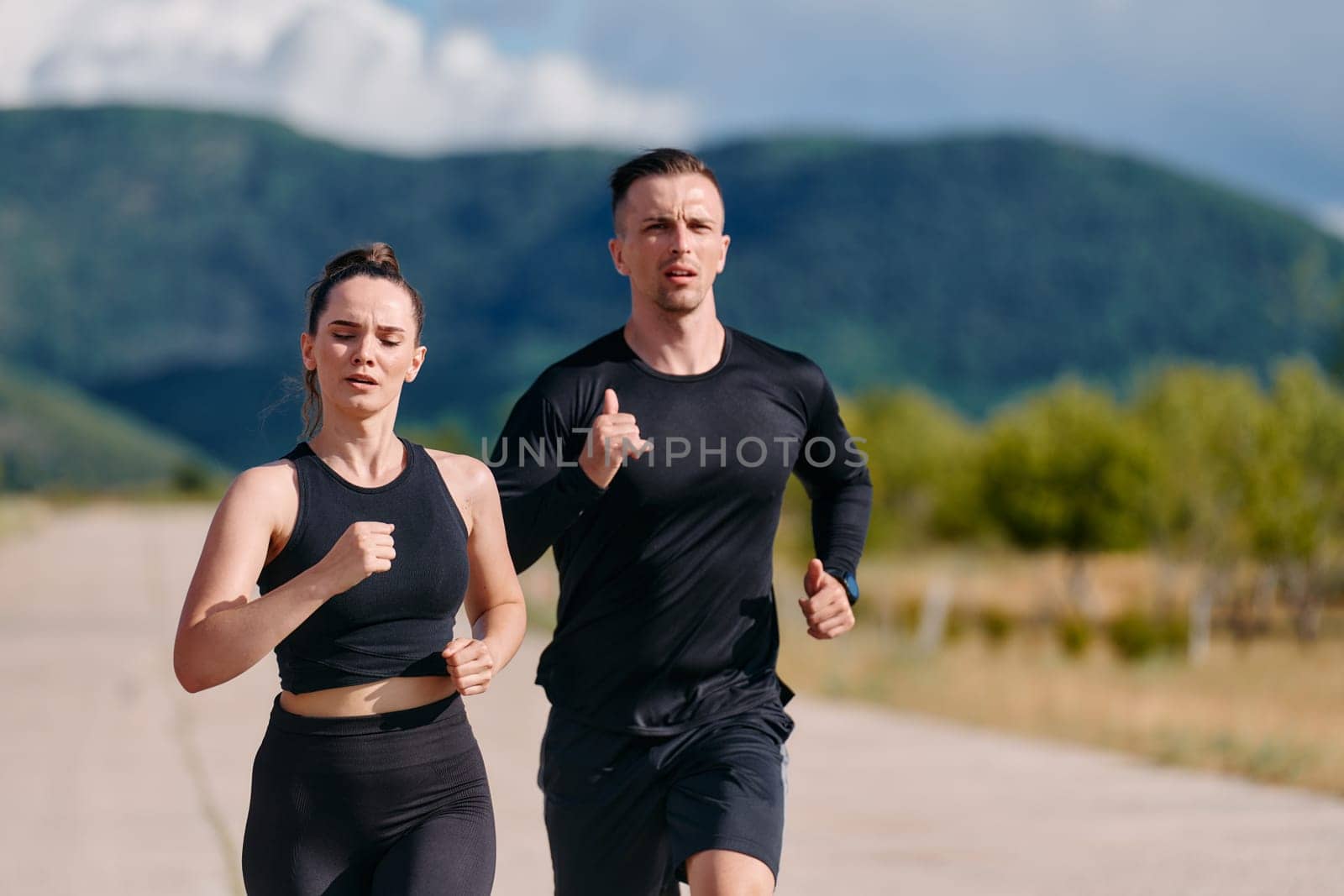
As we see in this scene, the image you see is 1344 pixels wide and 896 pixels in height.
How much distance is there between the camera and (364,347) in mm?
3184

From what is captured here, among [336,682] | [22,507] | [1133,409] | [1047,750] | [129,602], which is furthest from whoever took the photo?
[22,507]

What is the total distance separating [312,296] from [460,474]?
1.50 ft

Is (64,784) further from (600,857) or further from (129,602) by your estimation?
(129,602)

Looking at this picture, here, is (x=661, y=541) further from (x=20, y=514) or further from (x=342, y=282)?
(x=20, y=514)

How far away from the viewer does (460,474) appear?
3375mm

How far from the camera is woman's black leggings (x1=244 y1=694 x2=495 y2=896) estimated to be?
3191mm

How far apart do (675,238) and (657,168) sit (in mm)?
212

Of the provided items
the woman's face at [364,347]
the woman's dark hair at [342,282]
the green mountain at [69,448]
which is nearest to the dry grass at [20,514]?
the green mountain at [69,448]

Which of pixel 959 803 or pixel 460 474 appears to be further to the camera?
pixel 959 803

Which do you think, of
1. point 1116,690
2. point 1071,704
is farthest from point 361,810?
point 1116,690

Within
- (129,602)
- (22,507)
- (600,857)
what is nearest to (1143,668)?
(129,602)

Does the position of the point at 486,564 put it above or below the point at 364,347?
below

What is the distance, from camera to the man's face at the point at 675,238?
14.0ft

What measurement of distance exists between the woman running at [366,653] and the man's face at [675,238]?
1.07m
